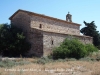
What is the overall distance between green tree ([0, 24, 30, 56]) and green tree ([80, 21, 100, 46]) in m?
22.4

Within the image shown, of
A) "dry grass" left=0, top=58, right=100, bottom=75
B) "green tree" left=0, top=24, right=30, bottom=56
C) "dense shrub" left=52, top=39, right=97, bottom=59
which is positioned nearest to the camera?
"dry grass" left=0, top=58, right=100, bottom=75

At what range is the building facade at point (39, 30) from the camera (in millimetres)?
22234

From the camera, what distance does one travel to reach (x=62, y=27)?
28797mm

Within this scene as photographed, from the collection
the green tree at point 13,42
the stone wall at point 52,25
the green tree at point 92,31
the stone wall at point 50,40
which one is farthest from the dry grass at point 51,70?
the green tree at point 92,31

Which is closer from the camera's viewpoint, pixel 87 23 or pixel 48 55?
pixel 48 55

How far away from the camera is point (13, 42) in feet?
74.9

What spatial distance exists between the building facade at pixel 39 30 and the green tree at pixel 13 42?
894mm

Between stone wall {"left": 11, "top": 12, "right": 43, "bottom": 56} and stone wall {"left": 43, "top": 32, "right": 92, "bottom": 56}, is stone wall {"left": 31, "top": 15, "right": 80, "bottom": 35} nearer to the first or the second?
stone wall {"left": 11, "top": 12, "right": 43, "bottom": 56}

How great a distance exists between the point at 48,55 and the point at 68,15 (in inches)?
529

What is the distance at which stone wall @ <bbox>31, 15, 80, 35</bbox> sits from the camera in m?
24.4

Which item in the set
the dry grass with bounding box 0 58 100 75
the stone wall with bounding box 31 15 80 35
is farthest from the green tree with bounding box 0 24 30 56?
the dry grass with bounding box 0 58 100 75

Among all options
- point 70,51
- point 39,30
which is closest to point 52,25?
point 39,30

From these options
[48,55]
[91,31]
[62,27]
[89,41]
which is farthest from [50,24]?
[91,31]

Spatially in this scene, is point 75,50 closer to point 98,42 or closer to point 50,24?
point 50,24
